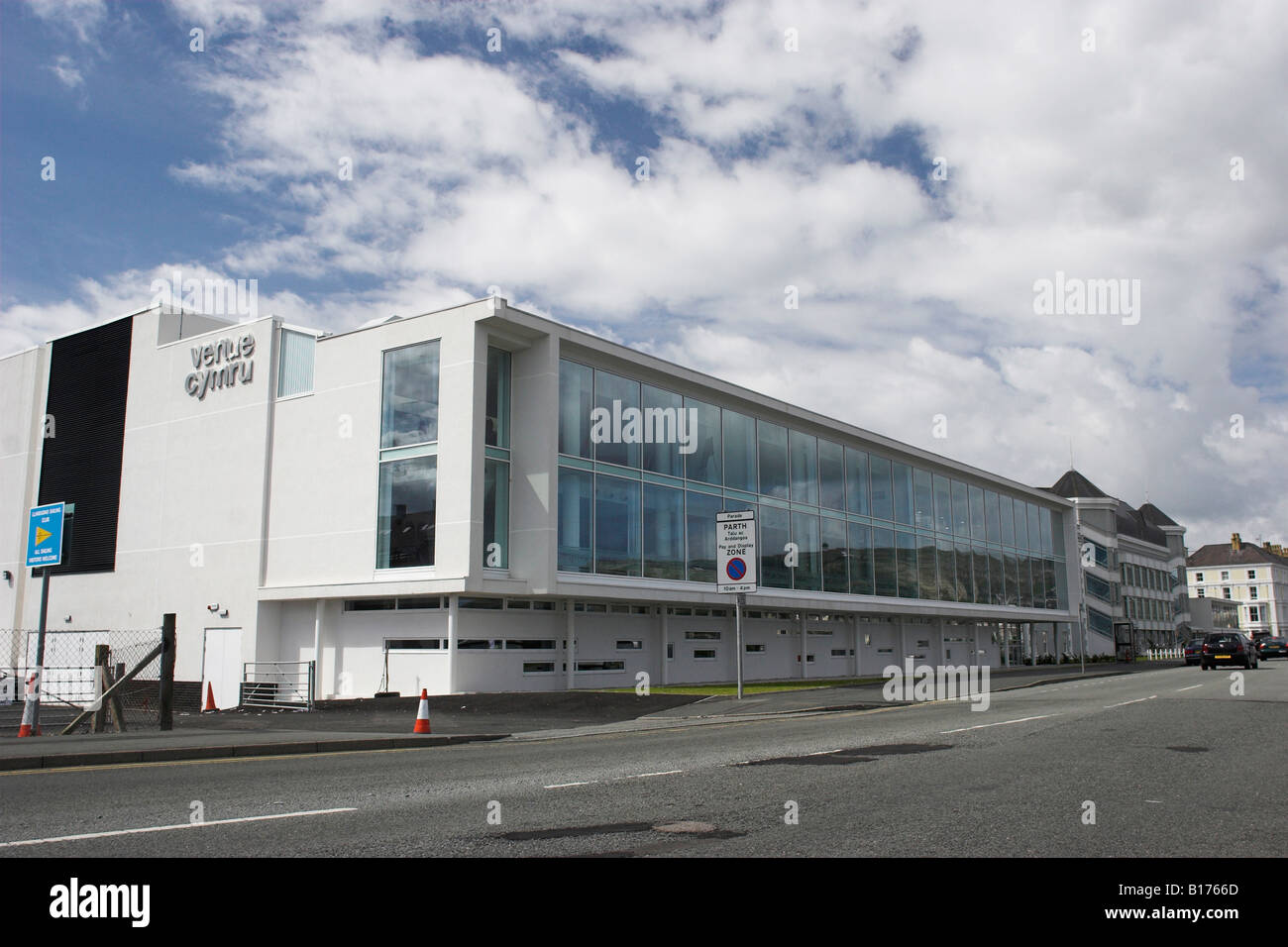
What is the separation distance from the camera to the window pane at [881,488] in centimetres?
4434

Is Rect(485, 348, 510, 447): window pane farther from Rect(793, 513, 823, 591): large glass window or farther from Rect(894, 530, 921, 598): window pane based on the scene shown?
Rect(894, 530, 921, 598): window pane

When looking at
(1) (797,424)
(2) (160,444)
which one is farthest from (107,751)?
(1) (797,424)

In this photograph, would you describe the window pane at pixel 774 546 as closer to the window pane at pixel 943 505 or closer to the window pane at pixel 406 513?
the window pane at pixel 406 513

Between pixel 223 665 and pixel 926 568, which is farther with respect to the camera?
pixel 926 568

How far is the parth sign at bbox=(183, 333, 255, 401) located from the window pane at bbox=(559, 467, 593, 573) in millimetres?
12215

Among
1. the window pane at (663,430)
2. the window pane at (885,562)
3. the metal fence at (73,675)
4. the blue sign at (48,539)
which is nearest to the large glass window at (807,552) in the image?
the window pane at (885,562)

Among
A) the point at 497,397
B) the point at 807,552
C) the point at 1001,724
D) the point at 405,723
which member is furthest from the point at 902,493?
the point at 405,723

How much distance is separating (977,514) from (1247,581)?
387 feet

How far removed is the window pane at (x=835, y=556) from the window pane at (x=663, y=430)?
32.4ft

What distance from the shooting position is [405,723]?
68.2 ft

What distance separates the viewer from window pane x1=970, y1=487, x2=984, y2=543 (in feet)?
175

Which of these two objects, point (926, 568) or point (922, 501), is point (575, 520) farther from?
point (922, 501)
